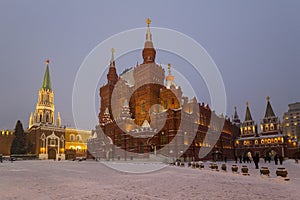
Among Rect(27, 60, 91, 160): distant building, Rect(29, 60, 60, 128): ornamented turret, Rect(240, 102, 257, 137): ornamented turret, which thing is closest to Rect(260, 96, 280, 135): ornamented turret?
Rect(240, 102, 257, 137): ornamented turret

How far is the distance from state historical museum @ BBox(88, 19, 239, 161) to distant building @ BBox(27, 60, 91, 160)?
22.3m

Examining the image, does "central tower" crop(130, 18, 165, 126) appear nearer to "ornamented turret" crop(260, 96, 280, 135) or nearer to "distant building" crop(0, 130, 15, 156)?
"ornamented turret" crop(260, 96, 280, 135)

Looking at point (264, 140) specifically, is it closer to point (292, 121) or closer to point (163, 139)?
point (163, 139)

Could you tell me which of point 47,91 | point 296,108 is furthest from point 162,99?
point 296,108

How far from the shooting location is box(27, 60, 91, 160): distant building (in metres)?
74.1

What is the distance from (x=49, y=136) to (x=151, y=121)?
4253 cm

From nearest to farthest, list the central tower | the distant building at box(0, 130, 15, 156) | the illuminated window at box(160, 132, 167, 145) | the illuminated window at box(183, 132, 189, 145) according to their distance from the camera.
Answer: the illuminated window at box(160, 132, 167, 145) < the illuminated window at box(183, 132, 189, 145) < the central tower < the distant building at box(0, 130, 15, 156)

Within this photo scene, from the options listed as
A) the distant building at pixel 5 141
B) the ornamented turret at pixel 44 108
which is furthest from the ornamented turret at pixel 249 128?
the distant building at pixel 5 141

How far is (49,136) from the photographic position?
76062mm

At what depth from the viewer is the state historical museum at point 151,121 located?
149 ft

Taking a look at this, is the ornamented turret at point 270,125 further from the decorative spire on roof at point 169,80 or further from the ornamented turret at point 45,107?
the ornamented turret at point 45,107

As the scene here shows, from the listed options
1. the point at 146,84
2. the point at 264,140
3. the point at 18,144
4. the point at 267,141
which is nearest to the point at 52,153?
the point at 18,144

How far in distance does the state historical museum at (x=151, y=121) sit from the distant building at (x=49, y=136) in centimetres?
2227

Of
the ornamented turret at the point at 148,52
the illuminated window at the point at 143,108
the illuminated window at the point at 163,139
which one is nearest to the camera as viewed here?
the illuminated window at the point at 163,139
